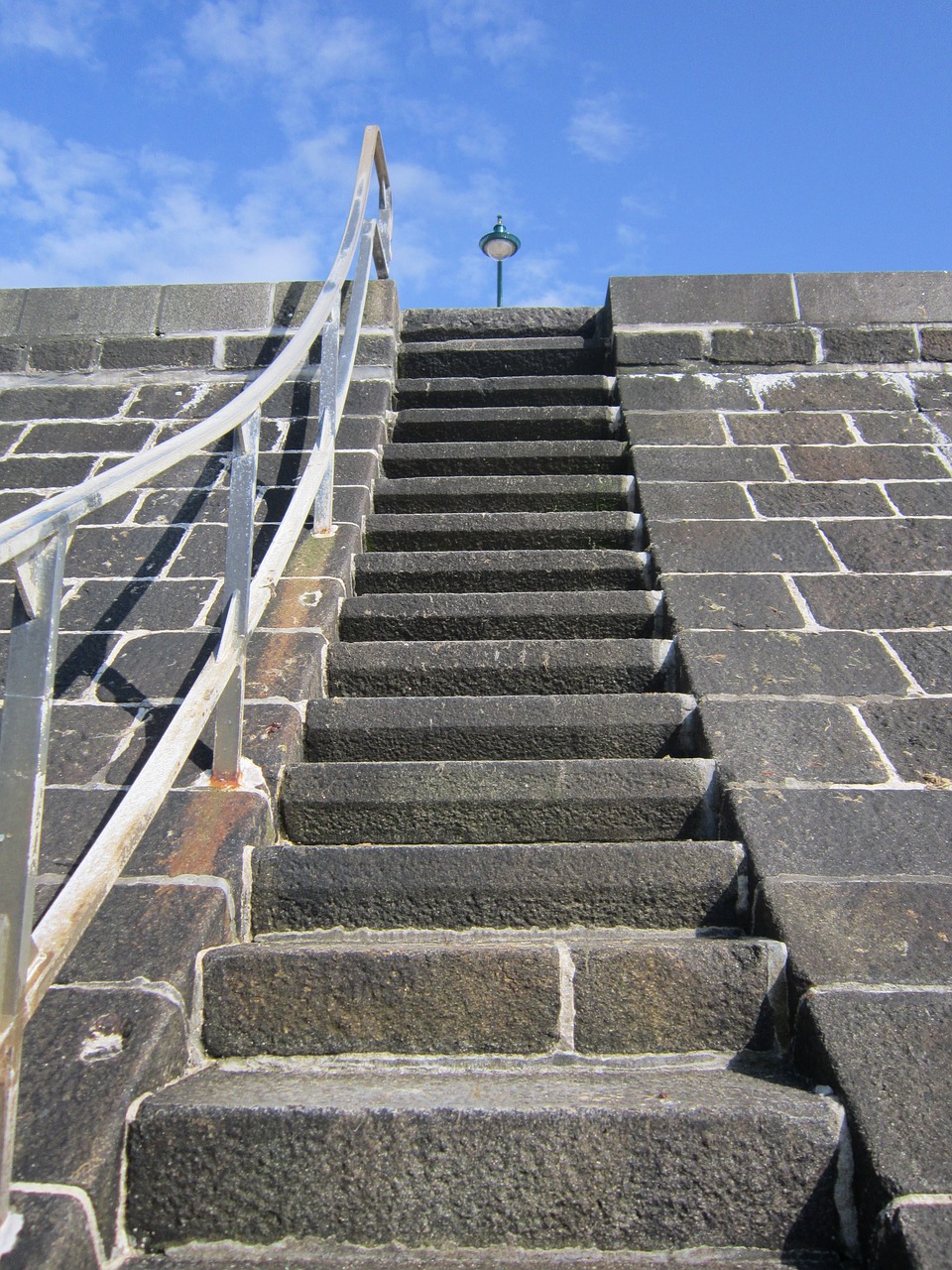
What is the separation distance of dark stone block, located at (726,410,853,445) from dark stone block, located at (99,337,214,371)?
2393 mm

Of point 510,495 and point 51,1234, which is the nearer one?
point 51,1234

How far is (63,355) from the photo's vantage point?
437 cm

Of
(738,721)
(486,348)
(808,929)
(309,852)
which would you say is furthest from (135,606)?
(486,348)

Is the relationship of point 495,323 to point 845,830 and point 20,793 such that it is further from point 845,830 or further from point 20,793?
point 20,793

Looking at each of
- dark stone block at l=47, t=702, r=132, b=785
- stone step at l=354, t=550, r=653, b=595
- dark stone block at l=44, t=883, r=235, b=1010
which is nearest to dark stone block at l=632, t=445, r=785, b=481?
stone step at l=354, t=550, r=653, b=595

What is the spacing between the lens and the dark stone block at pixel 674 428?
3.86 meters

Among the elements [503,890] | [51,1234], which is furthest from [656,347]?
[51,1234]

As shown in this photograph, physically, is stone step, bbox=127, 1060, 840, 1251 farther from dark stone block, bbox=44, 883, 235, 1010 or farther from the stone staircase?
dark stone block, bbox=44, 883, 235, 1010

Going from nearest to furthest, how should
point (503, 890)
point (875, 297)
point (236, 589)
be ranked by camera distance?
point (503, 890) → point (236, 589) → point (875, 297)

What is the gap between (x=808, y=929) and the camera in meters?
1.77

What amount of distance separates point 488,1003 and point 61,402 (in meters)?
3.49

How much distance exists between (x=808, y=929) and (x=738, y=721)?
697mm

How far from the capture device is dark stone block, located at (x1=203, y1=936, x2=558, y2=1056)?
5.60 ft

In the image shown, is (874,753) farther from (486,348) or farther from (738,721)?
(486,348)
